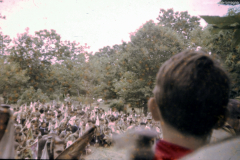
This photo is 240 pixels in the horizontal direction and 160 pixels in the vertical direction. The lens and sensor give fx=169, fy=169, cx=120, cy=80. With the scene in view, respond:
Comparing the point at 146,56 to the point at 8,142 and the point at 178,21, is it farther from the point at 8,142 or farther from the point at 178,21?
the point at 8,142

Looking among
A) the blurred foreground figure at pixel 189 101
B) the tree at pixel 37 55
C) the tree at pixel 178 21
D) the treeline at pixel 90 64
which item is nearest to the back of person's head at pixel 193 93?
the blurred foreground figure at pixel 189 101

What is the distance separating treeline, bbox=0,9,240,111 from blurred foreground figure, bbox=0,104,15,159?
9.25ft

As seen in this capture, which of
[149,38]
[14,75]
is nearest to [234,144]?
[14,75]

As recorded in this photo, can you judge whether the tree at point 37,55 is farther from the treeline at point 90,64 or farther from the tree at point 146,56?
the tree at point 146,56

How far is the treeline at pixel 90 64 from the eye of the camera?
4748 millimetres

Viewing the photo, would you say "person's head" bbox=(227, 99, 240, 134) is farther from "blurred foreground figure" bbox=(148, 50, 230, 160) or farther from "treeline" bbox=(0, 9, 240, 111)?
"treeline" bbox=(0, 9, 240, 111)

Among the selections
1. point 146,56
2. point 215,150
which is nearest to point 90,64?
point 146,56

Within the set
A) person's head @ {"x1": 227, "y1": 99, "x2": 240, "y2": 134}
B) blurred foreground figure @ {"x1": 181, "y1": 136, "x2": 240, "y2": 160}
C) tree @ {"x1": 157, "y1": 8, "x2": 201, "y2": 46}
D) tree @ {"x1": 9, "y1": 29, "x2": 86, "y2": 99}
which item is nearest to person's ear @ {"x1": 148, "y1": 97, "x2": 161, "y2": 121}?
blurred foreground figure @ {"x1": 181, "y1": 136, "x2": 240, "y2": 160}

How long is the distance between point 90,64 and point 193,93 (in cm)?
1404

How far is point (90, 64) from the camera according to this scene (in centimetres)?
1426

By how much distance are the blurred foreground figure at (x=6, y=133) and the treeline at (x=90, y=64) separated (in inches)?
111

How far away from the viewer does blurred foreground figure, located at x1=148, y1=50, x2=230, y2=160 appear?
56 centimetres

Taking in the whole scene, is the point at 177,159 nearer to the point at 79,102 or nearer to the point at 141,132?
the point at 141,132

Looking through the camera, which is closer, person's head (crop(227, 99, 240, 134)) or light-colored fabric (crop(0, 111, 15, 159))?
light-colored fabric (crop(0, 111, 15, 159))
